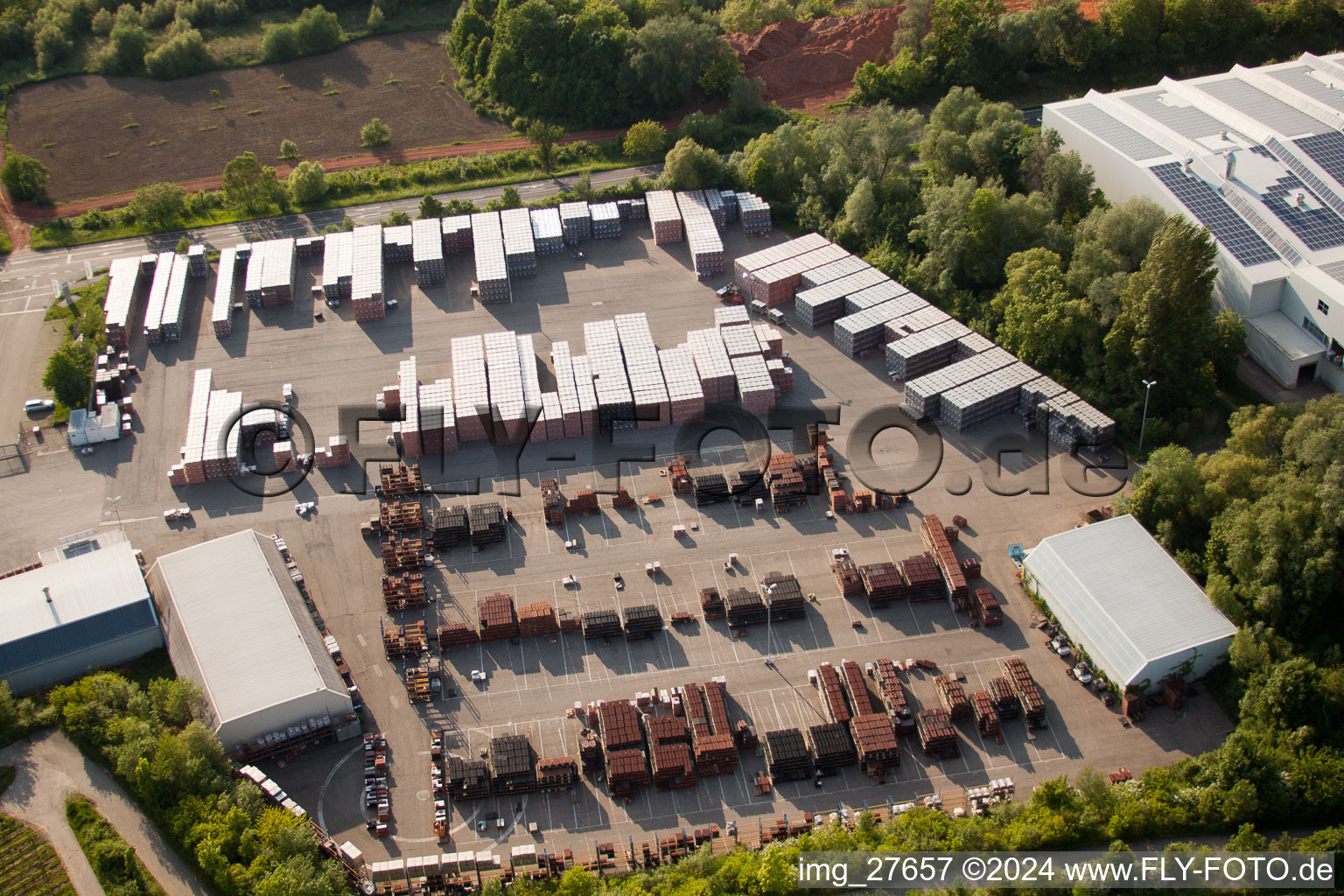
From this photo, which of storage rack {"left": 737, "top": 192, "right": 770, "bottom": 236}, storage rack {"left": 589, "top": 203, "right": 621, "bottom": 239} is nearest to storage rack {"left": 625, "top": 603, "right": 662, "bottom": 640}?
storage rack {"left": 589, "top": 203, "right": 621, "bottom": 239}

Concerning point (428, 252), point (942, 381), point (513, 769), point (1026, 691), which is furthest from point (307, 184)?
point (1026, 691)

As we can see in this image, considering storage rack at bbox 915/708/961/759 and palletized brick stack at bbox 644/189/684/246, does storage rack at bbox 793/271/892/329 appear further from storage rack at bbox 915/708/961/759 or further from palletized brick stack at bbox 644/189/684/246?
storage rack at bbox 915/708/961/759

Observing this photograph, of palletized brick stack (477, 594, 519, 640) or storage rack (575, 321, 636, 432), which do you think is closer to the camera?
palletized brick stack (477, 594, 519, 640)

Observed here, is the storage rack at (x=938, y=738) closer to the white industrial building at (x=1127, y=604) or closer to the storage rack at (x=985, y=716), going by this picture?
the storage rack at (x=985, y=716)

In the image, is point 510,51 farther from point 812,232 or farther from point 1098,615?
point 1098,615

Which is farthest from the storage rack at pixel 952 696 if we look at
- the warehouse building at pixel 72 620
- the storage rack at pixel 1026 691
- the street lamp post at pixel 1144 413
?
the warehouse building at pixel 72 620

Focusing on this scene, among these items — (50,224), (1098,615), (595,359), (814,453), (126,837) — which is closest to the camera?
(126,837)

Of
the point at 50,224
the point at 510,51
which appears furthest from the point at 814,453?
the point at 50,224
